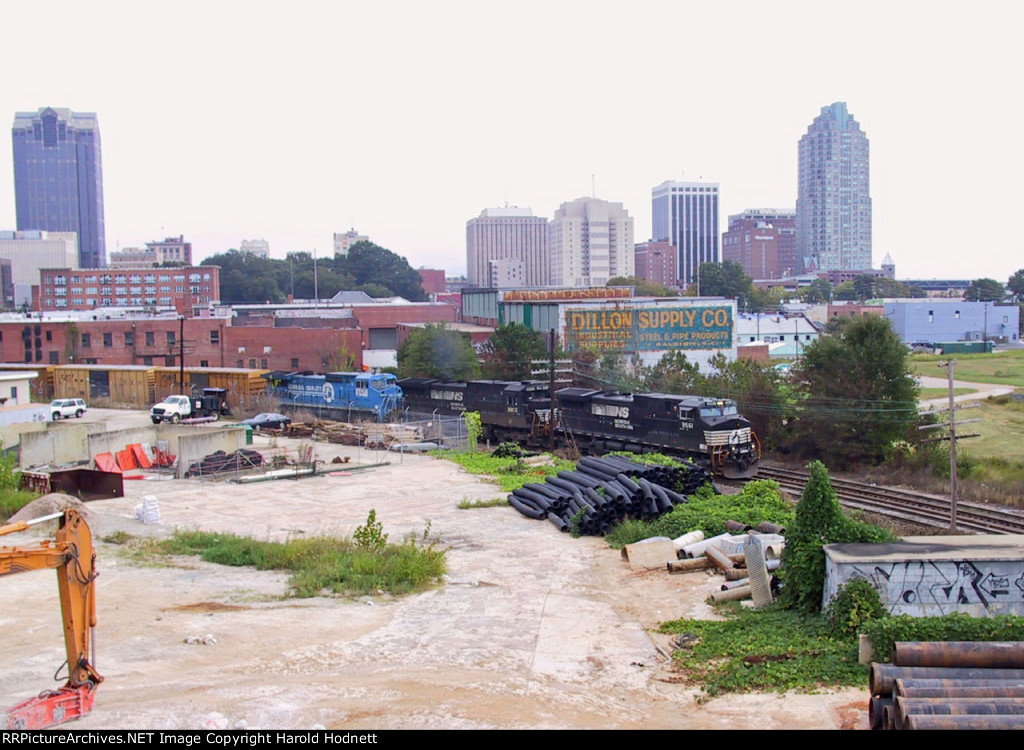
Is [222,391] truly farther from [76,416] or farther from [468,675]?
[468,675]

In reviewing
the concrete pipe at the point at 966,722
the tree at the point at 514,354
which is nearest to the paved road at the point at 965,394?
the tree at the point at 514,354

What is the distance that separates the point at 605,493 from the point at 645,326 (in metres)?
39.7

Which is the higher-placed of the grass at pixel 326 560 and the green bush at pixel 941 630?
the green bush at pixel 941 630

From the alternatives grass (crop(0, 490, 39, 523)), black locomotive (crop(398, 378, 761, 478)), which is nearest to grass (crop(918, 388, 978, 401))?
black locomotive (crop(398, 378, 761, 478))

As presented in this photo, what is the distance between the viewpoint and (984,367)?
277 feet

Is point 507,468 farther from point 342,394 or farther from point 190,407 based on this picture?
point 190,407

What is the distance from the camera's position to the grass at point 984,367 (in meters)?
74.8

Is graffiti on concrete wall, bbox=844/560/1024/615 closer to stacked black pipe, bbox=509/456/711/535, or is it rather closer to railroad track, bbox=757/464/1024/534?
railroad track, bbox=757/464/1024/534

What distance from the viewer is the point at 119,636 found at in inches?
582

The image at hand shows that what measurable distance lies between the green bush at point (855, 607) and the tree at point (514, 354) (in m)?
43.5

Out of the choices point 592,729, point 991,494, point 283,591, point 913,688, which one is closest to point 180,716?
point 592,729

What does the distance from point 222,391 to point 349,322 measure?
24.1 metres

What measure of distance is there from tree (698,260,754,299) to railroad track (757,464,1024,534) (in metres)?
115

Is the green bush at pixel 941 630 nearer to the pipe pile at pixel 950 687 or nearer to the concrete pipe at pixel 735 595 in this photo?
the pipe pile at pixel 950 687
